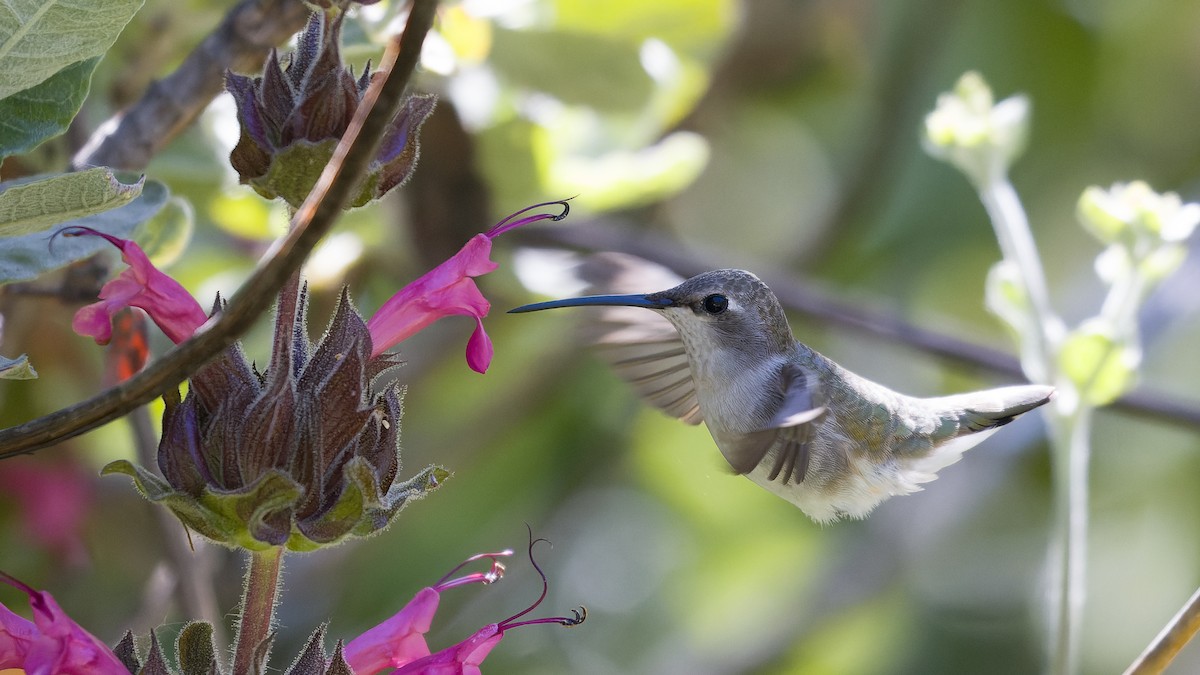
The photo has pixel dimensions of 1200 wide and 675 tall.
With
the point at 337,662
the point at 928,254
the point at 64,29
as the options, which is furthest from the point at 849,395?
the point at 928,254

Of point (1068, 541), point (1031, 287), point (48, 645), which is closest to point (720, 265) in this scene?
point (1031, 287)

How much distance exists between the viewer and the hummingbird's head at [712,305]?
6.37ft

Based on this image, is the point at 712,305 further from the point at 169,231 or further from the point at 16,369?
the point at 16,369

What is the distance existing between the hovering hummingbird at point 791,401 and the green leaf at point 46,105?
701mm

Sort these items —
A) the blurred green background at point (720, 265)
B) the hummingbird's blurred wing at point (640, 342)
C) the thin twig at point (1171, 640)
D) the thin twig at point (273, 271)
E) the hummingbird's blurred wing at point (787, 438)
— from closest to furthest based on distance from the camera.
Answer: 1. the thin twig at point (273, 271)
2. the thin twig at point (1171, 640)
3. the hummingbird's blurred wing at point (787, 438)
4. the hummingbird's blurred wing at point (640, 342)
5. the blurred green background at point (720, 265)

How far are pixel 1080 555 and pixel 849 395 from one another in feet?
1.54

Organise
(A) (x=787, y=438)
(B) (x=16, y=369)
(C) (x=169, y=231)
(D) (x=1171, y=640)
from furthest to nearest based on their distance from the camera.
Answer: (A) (x=787, y=438) < (C) (x=169, y=231) < (D) (x=1171, y=640) < (B) (x=16, y=369)

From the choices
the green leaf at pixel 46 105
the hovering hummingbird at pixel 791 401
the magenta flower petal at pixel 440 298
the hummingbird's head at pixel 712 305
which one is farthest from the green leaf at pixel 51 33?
the hummingbird's head at pixel 712 305

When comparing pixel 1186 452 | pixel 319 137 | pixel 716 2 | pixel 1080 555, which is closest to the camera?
pixel 319 137

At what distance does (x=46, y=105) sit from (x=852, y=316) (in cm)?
157

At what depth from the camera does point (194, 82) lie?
1503 mm

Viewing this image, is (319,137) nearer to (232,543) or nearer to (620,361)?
(232,543)

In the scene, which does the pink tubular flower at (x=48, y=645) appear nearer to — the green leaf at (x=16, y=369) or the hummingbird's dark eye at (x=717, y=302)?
the green leaf at (x=16, y=369)

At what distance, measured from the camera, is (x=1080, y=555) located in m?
1.71
